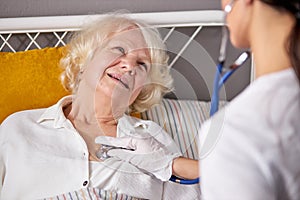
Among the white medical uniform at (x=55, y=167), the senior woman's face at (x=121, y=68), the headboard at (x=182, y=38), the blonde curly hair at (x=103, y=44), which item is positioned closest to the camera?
the white medical uniform at (x=55, y=167)

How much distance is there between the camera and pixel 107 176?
185 centimetres

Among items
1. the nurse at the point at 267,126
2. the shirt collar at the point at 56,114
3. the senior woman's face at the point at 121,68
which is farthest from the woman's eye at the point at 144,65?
the nurse at the point at 267,126

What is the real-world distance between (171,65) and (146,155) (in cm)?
57

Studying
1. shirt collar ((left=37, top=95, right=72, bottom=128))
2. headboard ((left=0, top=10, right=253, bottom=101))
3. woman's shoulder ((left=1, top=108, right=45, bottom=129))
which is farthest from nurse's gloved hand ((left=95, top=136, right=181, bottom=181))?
headboard ((left=0, top=10, right=253, bottom=101))

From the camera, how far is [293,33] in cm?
97

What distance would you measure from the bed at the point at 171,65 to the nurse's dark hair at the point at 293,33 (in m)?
1.13

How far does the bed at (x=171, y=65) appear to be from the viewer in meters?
2.12

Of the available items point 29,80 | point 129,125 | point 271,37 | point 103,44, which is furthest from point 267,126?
point 29,80

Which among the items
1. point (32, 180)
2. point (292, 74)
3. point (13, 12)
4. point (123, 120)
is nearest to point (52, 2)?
point (13, 12)

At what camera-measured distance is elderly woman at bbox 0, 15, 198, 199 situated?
1.84 meters

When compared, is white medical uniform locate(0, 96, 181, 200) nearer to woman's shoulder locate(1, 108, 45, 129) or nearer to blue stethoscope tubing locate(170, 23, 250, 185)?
woman's shoulder locate(1, 108, 45, 129)

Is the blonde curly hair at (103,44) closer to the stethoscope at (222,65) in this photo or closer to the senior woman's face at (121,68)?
the senior woman's face at (121,68)

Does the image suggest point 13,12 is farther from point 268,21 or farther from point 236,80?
point 268,21

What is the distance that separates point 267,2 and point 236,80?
1437 mm
